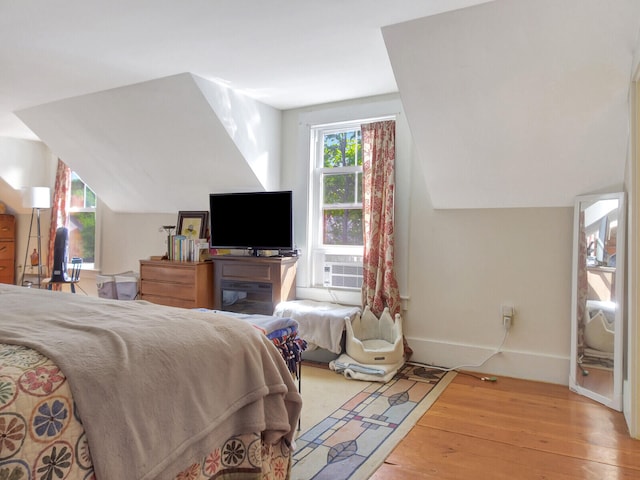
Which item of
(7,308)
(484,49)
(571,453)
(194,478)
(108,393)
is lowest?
(571,453)

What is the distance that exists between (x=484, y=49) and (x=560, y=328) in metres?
2.04

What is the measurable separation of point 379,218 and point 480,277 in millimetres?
933

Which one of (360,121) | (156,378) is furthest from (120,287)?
(156,378)

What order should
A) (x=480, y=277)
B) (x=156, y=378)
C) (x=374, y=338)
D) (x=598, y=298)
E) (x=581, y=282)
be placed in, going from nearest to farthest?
(x=156, y=378) → (x=598, y=298) → (x=581, y=282) → (x=480, y=277) → (x=374, y=338)

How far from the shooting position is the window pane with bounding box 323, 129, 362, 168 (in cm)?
407

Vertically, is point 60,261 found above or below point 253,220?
below

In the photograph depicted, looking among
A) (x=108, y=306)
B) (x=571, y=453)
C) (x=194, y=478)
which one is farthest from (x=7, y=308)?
(x=571, y=453)

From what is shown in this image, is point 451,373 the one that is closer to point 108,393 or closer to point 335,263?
point 335,263

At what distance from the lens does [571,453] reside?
2189mm

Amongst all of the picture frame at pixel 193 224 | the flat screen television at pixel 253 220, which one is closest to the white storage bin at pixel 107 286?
the picture frame at pixel 193 224

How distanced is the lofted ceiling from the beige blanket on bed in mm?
1774

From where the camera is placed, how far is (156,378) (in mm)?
1192

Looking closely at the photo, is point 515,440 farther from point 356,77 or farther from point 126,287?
point 126,287

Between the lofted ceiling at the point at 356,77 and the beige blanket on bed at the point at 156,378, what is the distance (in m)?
1.77
